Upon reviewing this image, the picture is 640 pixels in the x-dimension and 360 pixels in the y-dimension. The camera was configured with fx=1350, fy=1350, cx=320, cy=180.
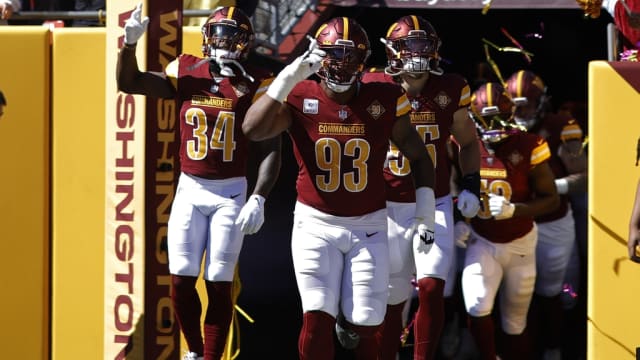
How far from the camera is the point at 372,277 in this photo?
20.2 ft

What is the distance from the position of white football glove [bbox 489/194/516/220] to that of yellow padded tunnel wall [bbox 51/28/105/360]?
2.18 m

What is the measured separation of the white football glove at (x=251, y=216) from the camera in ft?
20.5

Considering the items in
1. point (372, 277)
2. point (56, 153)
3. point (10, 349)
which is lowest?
point (10, 349)

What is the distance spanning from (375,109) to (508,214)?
5.29 feet

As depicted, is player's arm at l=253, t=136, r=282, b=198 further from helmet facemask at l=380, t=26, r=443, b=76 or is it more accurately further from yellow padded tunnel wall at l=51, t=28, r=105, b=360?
yellow padded tunnel wall at l=51, t=28, r=105, b=360

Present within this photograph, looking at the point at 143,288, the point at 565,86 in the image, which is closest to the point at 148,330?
the point at 143,288

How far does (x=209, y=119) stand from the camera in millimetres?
6660

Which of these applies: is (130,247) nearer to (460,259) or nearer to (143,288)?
(143,288)

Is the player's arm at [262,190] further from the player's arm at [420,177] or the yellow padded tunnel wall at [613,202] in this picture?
the yellow padded tunnel wall at [613,202]

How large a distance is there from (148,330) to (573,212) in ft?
12.4

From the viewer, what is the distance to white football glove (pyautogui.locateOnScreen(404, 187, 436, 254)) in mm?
6371

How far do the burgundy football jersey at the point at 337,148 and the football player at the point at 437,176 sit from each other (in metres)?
0.63

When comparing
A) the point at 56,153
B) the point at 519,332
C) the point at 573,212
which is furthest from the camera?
the point at 573,212

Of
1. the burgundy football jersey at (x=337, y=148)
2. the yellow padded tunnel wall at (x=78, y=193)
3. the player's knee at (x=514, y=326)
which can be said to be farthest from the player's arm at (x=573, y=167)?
the yellow padded tunnel wall at (x=78, y=193)
